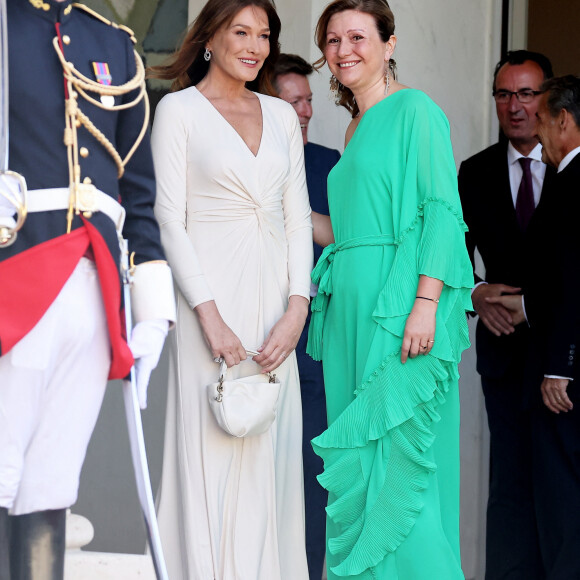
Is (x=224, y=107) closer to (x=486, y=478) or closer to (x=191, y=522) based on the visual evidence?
(x=191, y=522)

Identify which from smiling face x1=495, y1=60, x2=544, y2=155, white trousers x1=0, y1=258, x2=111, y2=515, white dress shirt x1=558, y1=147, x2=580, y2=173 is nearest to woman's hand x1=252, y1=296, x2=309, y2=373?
white trousers x1=0, y1=258, x2=111, y2=515

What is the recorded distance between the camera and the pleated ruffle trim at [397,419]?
139 inches

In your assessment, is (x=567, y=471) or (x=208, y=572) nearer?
(x=208, y=572)

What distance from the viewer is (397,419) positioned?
3.52m

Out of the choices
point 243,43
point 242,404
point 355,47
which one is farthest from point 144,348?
point 355,47

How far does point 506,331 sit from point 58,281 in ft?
8.65

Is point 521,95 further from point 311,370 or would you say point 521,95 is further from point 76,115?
point 76,115

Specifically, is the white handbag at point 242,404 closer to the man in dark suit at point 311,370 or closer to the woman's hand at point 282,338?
the woman's hand at point 282,338

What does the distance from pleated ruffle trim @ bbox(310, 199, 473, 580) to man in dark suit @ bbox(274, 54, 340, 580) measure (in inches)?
30.0

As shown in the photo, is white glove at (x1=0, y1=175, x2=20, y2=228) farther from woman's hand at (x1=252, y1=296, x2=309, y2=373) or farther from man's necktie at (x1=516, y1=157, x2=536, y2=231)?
man's necktie at (x1=516, y1=157, x2=536, y2=231)

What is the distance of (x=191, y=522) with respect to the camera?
11.3 ft

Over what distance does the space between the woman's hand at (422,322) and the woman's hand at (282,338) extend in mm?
334

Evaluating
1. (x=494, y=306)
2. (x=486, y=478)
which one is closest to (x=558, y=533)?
(x=494, y=306)

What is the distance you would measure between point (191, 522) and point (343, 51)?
157cm
